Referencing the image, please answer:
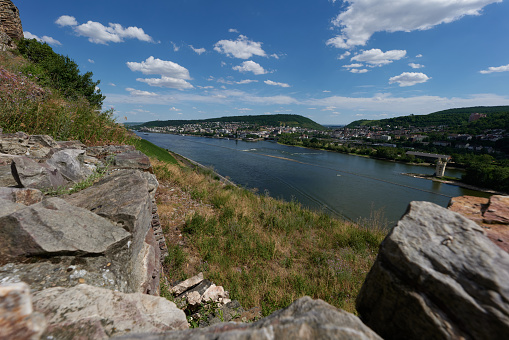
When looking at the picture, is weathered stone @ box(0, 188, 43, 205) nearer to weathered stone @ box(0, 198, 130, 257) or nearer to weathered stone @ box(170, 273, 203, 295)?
weathered stone @ box(0, 198, 130, 257)

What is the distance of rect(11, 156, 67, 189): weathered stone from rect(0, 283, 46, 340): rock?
246 cm

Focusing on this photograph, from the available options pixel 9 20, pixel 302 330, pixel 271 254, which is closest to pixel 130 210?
pixel 302 330

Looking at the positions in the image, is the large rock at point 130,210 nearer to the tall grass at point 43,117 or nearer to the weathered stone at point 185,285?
the weathered stone at point 185,285

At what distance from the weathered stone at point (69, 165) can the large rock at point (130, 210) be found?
67 centimetres

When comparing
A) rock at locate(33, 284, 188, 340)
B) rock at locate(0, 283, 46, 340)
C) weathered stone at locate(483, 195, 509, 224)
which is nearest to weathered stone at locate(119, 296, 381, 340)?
rock at locate(33, 284, 188, 340)

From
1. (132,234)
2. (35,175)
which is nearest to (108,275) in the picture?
(132,234)

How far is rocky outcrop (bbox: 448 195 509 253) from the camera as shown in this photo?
1.33 m

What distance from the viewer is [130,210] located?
236 centimetres

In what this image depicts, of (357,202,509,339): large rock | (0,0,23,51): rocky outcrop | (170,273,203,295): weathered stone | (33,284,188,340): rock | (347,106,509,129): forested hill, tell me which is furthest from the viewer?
(347,106,509,129): forested hill

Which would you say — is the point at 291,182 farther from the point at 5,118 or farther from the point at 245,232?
the point at 5,118

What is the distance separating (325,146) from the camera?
82125 millimetres

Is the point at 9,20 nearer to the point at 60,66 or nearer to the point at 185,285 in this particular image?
the point at 60,66

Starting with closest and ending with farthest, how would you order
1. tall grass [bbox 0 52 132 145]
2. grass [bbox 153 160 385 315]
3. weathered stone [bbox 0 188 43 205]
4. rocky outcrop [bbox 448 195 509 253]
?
1. rocky outcrop [bbox 448 195 509 253]
2. weathered stone [bbox 0 188 43 205]
3. grass [bbox 153 160 385 315]
4. tall grass [bbox 0 52 132 145]

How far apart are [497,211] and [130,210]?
11.2ft
